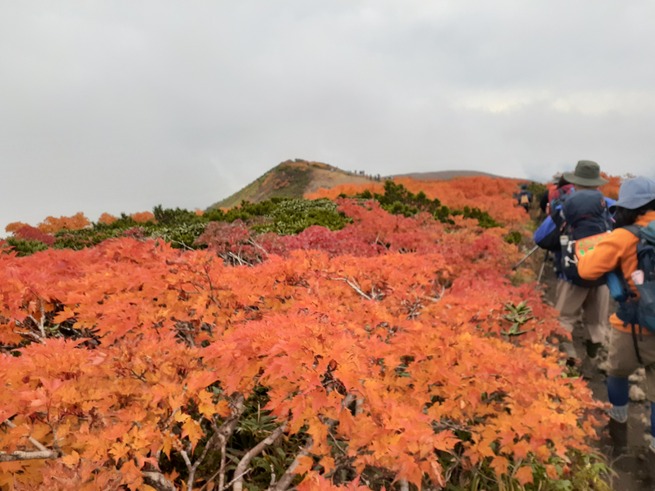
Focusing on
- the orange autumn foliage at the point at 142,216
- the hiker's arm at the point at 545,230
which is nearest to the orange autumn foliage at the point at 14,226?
the orange autumn foliage at the point at 142,216

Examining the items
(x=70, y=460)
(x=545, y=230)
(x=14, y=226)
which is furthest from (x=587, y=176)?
(x=14, y=226)

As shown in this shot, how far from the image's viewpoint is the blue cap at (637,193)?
407 centimetres

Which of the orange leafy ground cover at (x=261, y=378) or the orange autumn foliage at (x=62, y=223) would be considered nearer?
the orange leafy ground cover at (x=261, y=378)

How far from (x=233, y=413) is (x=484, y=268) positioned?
5800mm

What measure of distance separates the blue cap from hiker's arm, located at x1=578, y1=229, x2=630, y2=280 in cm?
29

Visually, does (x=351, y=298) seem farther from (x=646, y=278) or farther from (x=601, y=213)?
(x=601, y=213)

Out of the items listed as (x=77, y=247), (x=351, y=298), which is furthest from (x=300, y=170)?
(x=351, y=298)

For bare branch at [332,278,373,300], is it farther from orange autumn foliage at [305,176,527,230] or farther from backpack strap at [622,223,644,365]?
orange autumn foliage at [305,176,527,230]

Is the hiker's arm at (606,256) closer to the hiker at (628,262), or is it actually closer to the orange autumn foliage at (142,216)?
the hiker at (628,262)

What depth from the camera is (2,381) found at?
8.23 feet

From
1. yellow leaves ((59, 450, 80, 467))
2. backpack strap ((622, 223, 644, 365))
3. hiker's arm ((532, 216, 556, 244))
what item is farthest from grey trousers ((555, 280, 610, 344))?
yellow leaves ((59, 450, 80, 467))

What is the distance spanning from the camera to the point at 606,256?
4.33 m

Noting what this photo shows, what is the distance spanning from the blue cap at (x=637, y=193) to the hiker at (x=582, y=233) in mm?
1623

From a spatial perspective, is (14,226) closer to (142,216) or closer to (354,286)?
→ (142,216)
